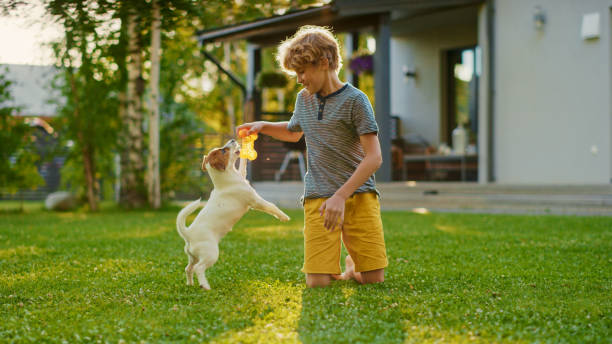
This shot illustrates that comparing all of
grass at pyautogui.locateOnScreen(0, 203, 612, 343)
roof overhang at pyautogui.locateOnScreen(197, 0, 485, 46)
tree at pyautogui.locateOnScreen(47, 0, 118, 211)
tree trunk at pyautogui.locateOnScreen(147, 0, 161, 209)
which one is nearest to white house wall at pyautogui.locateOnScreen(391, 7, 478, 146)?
roof overhang at pyautogui.locateOnScreen(197, 0, 485, 46)

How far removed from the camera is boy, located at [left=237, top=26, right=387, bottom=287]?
10.5 feet

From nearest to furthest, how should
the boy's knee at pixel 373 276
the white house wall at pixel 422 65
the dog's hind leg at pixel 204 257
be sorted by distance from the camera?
the dog's hind leg at pixel 204 257
the boy's knee at pixel 373 276
the white house wall at pixel 422 65

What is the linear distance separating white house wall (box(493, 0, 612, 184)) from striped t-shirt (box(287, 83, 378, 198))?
6847 millimetres

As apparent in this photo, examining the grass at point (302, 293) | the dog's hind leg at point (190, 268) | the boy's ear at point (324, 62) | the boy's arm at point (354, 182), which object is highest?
the boy's ear at point (324, 62)

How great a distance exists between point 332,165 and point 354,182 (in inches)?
16.4

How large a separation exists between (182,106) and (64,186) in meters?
3.15

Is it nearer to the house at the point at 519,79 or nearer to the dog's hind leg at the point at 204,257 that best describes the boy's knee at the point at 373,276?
the dog's hind leg at the point at 204,257

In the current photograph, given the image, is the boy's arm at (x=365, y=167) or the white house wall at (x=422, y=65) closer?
the boy's arm at (x=365, y=167)

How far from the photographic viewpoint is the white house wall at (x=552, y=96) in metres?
8.81

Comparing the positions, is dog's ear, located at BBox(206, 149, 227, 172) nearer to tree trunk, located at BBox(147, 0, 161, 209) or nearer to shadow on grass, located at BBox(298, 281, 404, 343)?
shadow on grass, located at BBox(298, 281, 404, 343)

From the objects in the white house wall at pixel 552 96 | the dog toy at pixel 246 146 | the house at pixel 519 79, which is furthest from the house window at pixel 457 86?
the dog toy at pixel 246 146

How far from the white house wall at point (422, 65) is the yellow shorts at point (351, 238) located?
350 inches

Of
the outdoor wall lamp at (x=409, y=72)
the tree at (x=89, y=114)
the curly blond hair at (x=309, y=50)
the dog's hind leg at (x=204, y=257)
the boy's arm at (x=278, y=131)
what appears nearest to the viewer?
the curly blond hair at (x=309, y=50)

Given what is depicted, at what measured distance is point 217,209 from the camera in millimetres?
3258
